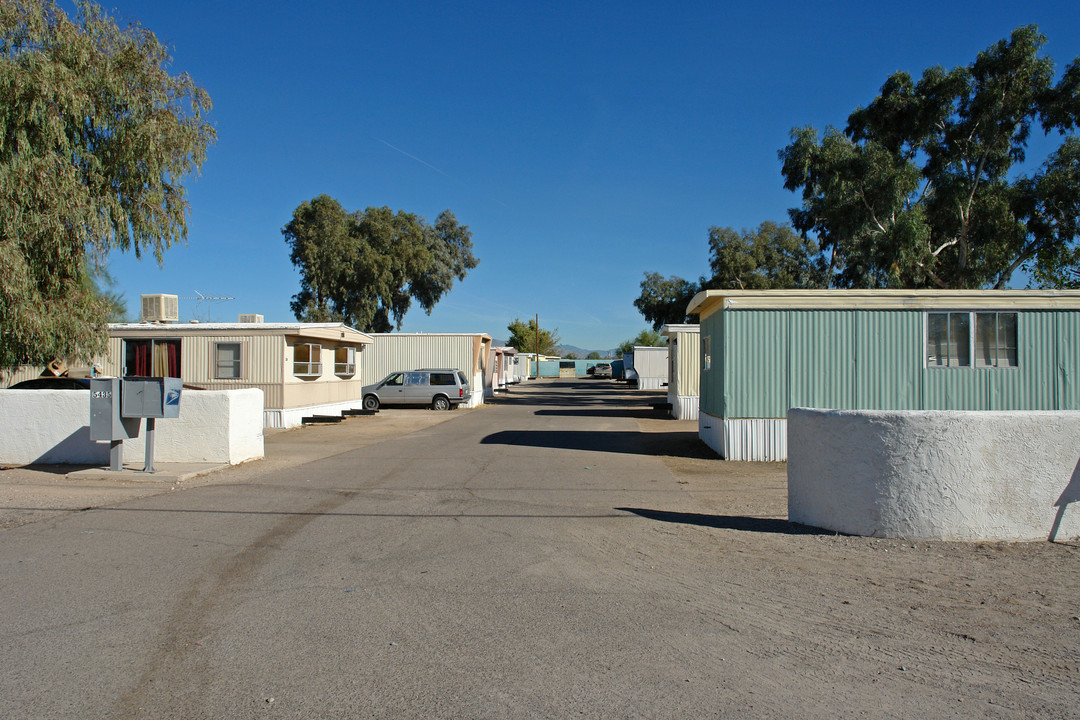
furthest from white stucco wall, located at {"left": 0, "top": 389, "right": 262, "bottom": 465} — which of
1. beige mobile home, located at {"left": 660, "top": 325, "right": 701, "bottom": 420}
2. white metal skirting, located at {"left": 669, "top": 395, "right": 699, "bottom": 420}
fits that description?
beige mobile home, located at {"left": 660, "top": 325, "right": 701, "bottom": 420}

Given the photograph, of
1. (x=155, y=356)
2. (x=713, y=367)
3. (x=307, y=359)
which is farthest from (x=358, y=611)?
(x=155, y=356)

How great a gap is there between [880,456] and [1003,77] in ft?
84.1

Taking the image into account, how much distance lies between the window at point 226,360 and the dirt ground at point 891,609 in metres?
12.8

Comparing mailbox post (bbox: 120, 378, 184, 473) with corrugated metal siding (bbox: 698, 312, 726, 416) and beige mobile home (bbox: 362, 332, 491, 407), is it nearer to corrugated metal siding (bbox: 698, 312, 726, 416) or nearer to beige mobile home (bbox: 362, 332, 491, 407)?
corrugated metal siding (bbox: 698, 312, 726, 416)

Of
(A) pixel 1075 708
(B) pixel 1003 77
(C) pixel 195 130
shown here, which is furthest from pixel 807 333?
(B) pixel 1003 77

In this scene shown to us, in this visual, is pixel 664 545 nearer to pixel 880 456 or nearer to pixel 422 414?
pixel 880 456

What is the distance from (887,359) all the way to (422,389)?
18225mm

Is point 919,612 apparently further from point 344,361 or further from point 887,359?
point 344,361

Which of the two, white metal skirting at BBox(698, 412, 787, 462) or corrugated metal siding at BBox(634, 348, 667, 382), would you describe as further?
corrugated metal siding at BBox(634, 348, 667, 382)

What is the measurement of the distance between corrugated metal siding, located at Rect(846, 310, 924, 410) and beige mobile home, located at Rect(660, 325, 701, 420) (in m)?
10.2

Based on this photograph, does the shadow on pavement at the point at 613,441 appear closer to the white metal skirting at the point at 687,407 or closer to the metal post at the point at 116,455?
the white metal skirting at the point at 687,407

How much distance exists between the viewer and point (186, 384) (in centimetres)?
2050

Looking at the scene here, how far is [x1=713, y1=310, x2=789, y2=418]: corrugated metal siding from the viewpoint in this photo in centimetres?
1313

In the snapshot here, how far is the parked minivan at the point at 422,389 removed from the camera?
2733cm
